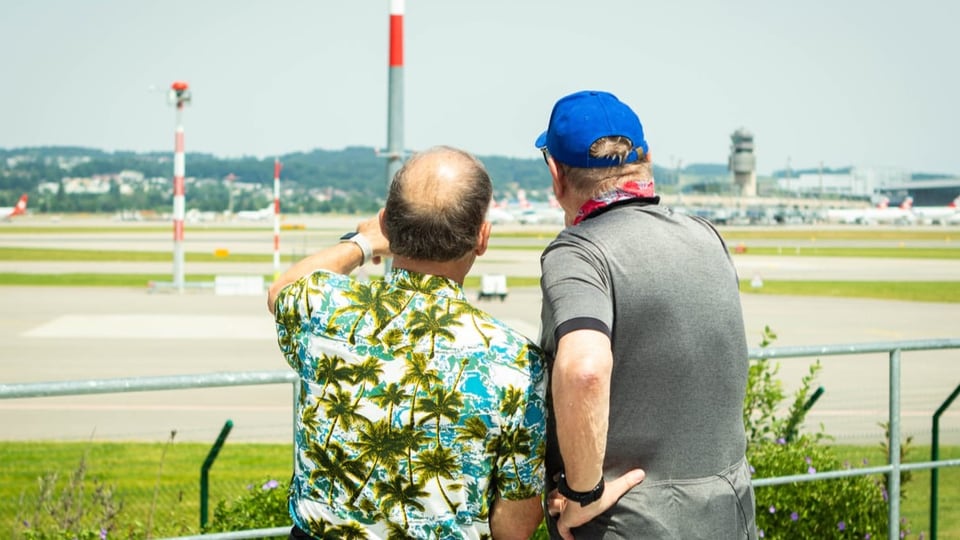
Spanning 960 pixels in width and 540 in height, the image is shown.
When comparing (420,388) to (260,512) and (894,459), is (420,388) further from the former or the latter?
(894,459)

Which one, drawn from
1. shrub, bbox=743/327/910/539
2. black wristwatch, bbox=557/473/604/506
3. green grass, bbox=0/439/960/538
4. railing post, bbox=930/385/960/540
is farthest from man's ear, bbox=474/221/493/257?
green grass, bbox=0/439/960/538

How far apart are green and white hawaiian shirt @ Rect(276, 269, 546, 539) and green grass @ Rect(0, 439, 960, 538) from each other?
4217 mm

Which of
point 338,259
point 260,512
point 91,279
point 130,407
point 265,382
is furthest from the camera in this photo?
point 91,279

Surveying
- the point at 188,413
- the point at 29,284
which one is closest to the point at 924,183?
the point at 29,284

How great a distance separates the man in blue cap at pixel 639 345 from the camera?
2199mm

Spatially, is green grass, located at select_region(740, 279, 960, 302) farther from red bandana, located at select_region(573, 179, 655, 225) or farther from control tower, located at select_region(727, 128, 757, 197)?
control tower, located at select_region(727, 128, 757, 197)

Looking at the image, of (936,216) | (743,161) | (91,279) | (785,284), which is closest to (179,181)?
(91,279)

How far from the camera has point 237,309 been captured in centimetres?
2484

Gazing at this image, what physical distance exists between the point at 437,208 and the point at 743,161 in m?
150

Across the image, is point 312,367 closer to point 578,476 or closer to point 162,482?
point 578,476

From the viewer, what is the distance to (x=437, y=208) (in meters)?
2.26

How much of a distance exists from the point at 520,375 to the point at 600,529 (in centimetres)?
→ 38

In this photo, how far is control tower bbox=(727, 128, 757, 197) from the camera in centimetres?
14475

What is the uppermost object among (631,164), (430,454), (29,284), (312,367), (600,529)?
(631,164)
